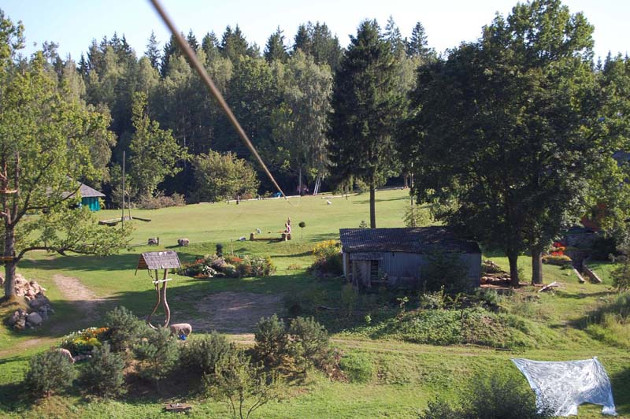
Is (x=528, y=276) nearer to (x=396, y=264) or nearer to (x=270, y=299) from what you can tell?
(x=396, y=264)

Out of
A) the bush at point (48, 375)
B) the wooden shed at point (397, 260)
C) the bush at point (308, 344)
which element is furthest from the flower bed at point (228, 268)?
the bush at point (48, 375)

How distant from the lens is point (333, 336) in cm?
2430

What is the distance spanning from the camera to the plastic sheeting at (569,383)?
18.6m

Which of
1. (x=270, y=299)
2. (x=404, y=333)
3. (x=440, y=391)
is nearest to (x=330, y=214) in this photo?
(x=270, y=299)

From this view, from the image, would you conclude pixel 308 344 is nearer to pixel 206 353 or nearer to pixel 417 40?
pixel 206 353

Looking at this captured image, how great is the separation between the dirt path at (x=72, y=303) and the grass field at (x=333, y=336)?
3.0 inches

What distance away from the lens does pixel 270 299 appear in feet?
101

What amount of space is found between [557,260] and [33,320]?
1288 inches

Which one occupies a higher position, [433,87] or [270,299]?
[433,87]

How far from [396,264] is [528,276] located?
10548mm

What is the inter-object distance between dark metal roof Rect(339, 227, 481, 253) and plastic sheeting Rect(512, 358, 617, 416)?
10.5 meters

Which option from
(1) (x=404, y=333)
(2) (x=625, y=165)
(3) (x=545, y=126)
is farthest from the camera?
(2) (x=625, y=165)

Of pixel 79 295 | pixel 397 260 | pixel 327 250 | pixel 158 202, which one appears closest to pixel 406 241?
pixel 397 260

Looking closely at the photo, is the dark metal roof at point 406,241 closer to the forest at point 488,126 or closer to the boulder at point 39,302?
the forest at point 488,126
